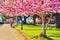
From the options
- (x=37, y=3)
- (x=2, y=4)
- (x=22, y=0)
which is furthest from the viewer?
(x=2, y=4)

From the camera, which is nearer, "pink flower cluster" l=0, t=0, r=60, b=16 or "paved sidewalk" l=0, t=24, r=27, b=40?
"pink flower cluster" l=0, t=0, r=60, b=16

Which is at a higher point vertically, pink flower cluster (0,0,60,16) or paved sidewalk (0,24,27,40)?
pink flower cluster (0,0,60,16)

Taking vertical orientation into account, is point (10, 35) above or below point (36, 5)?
below

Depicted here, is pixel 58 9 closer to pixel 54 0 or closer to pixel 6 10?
pixel 54 0

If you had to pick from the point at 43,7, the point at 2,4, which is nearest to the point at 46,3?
the point at 43,7

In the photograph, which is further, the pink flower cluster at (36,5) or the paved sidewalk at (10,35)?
the paved sidewalk at (10,35)

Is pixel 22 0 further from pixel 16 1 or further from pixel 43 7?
pixel 43 7

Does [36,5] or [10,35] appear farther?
[10,35]

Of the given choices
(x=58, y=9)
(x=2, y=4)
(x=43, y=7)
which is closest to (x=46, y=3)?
(x=43, y=7)

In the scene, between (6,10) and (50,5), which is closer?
(50,5)

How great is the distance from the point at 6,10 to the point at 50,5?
5.11 metres

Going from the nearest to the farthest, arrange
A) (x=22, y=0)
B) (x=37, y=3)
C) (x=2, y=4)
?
(x=37, y=3), (x=22, y=0), (x=2, y=4)

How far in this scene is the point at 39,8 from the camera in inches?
637

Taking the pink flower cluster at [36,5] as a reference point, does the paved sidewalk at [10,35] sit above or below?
below
